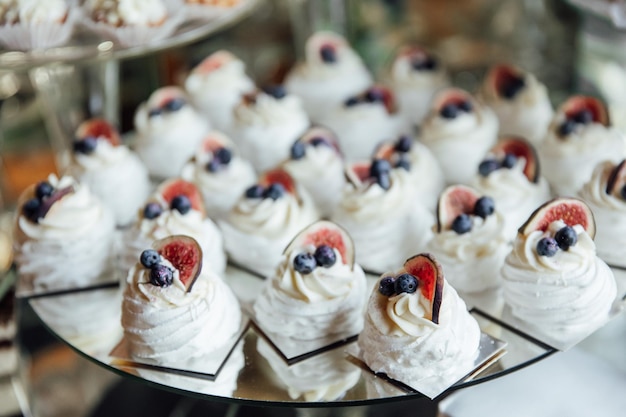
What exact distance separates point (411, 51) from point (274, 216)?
124 cm

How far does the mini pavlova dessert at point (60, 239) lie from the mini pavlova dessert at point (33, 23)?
413 millimetres

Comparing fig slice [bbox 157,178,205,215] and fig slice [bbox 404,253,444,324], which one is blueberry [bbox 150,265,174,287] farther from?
fig slice [bbox 404,253,444,324]

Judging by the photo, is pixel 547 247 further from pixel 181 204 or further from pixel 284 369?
pixel 181 204

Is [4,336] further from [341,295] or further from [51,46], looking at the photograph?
[341,295]

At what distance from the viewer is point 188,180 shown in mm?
2551

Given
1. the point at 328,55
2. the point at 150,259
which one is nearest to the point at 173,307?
the point at 150,259

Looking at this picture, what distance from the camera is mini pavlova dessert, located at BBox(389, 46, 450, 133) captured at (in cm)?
311

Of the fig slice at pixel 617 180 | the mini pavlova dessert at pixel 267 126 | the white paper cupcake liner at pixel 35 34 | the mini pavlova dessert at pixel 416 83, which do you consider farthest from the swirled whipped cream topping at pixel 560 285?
the white paper cupcake liner at pixel 35 34

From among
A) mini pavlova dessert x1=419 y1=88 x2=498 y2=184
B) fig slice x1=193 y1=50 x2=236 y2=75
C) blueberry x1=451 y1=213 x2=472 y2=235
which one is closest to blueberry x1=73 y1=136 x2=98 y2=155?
fig slice x1=193 y1=50 x2=236 y2=75

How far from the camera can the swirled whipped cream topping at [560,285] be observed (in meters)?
1.90

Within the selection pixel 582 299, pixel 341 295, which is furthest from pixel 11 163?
pixel 582 299

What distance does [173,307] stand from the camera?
188 cm

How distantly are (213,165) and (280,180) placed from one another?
26cm

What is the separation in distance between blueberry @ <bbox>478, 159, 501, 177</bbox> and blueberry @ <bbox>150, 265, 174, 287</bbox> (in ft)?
3.23
